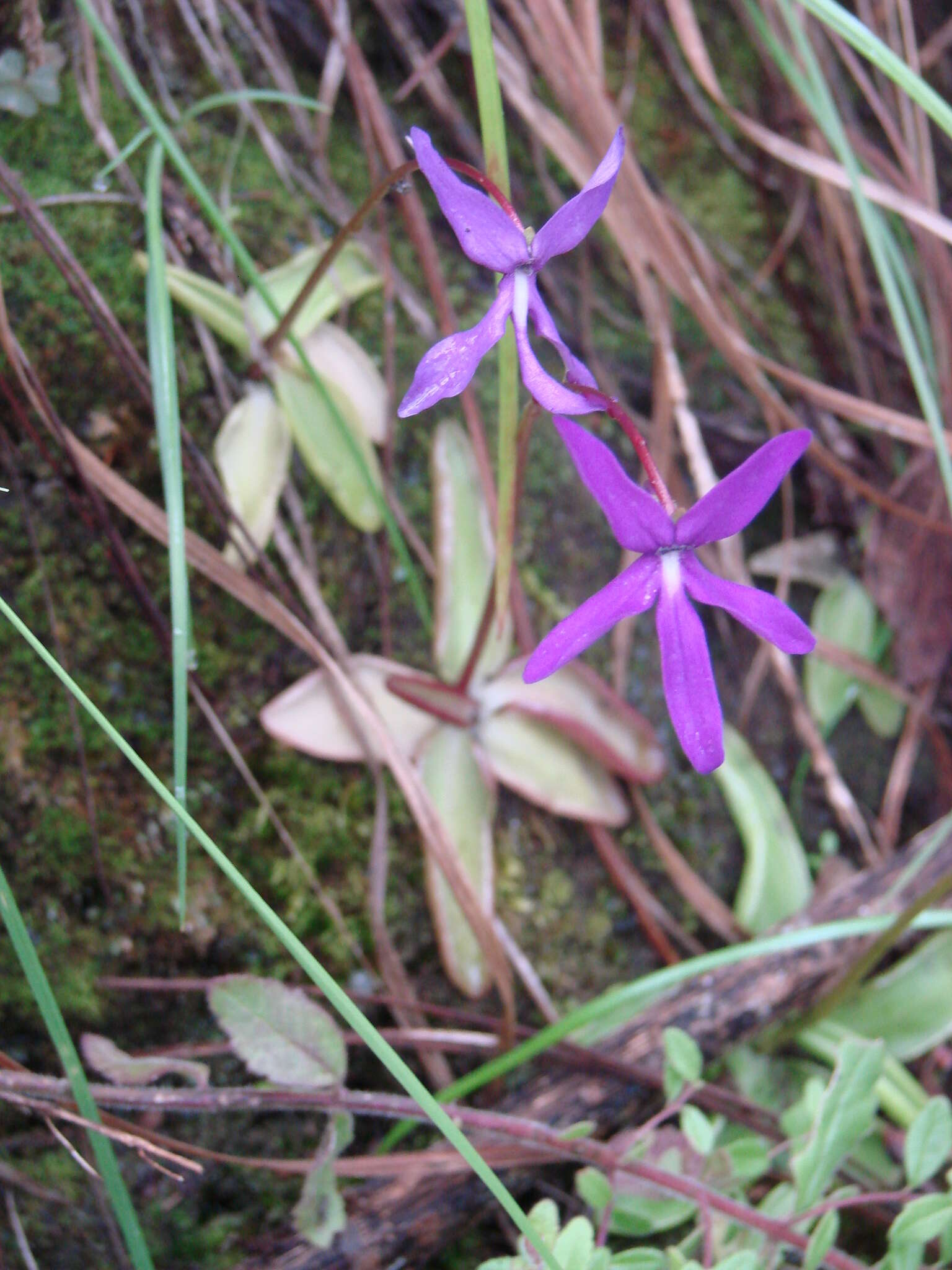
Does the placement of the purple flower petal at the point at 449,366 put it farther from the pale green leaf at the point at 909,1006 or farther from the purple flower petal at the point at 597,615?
the pale green leaf at the point at 909,1006

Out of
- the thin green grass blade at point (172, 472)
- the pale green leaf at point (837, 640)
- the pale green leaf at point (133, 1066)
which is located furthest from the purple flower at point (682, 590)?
the pale green leaf at point (837, 640)

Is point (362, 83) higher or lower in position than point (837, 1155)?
higher

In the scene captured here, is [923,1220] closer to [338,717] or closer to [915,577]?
[338,717]

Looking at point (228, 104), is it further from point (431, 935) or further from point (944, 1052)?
point (944, 1052)

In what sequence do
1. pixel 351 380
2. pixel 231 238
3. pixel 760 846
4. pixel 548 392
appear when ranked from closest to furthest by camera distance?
1. pixel 548 392
2. pixel 231 238
3. pixel 351 380
4. pixel 760 846

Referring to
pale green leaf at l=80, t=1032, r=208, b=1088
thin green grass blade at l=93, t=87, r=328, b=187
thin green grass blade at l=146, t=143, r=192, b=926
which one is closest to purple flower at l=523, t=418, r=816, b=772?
thin green grass blade at l=146, t=143, r=192, b=926

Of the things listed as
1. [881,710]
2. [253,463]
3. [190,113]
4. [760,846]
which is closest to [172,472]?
[253,463]

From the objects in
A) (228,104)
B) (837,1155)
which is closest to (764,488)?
(837,1155)
